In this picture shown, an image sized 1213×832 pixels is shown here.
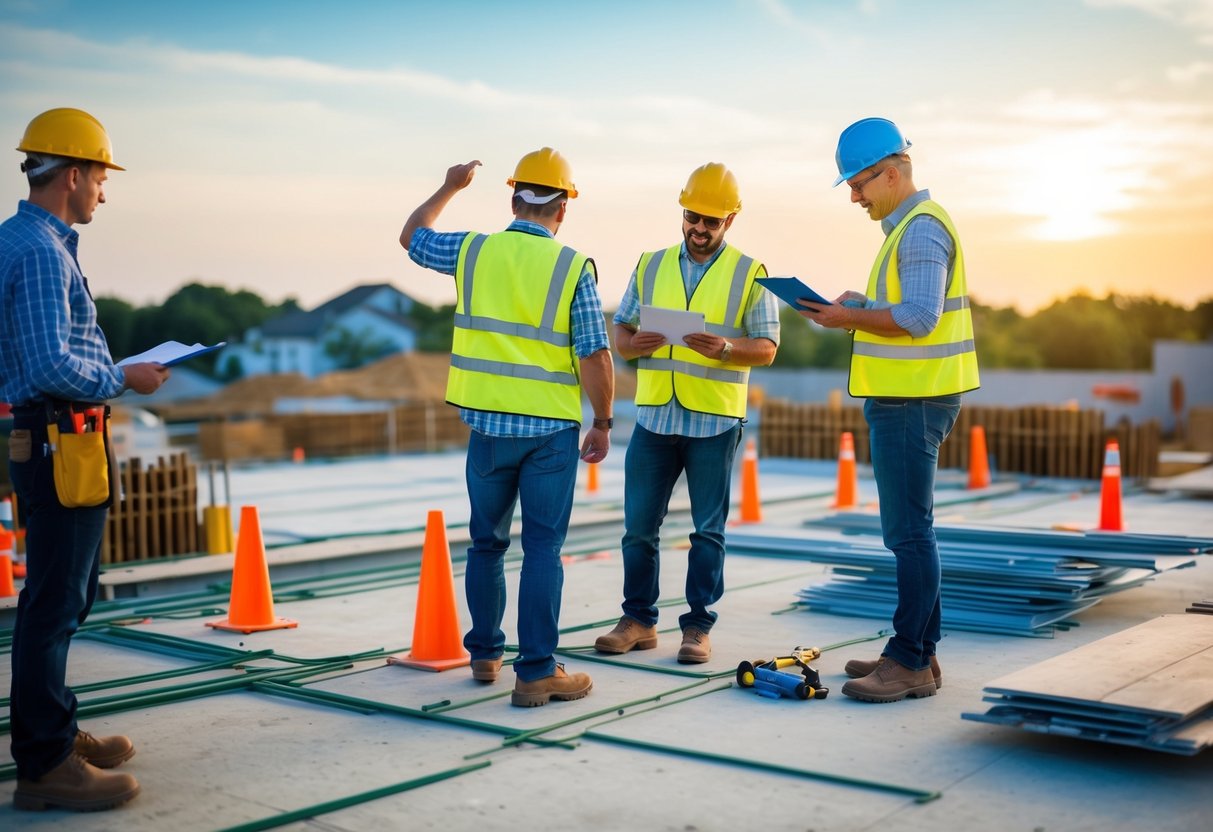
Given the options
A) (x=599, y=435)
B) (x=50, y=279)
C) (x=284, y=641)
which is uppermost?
(x=50, y=279)

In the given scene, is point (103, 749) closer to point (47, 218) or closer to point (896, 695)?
point (47, 218)

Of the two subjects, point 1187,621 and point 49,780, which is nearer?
point 49,780

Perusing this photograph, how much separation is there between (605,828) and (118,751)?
201 centimetres

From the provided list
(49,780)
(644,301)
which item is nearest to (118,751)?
(49,780)

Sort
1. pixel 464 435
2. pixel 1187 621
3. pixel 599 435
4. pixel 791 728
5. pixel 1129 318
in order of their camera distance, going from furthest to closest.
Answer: pixel 1129 318
pixel 464 435
pixel 1187 621
pixel 599 435
pixel 791 728

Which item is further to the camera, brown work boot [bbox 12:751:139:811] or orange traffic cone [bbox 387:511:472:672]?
orange traffic cone [bbox 387:511:472:672]

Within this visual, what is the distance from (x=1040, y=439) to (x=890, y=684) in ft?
48.3

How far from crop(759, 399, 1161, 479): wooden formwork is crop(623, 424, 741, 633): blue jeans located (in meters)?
12.1

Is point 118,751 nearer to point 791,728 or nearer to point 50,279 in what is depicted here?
point 50,279

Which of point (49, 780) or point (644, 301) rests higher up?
point (644, 301)

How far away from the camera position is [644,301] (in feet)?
22.8

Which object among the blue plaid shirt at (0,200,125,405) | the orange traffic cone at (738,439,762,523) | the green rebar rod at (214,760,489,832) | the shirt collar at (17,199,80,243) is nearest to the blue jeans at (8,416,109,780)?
the blue plaid shirt at (0,200,125,405)

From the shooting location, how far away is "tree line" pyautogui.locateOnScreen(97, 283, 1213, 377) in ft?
238

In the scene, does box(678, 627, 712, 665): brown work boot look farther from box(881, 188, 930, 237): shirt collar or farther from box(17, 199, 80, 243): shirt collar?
box(17, 199, 80, 243): shirt collar
